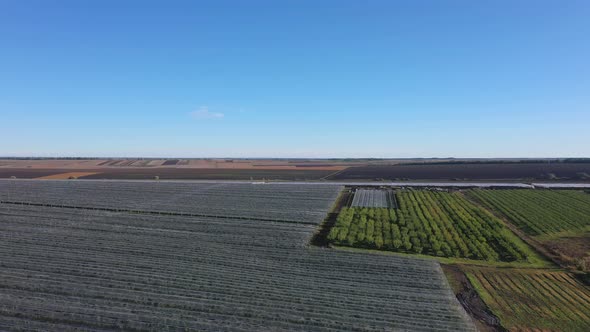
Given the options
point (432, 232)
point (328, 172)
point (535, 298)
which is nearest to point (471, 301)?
point (535, 298)

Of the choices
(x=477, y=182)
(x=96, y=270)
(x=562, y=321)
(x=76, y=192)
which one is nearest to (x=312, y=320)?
(x=562, y=321)

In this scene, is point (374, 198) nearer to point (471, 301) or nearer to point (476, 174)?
point (471, 301)

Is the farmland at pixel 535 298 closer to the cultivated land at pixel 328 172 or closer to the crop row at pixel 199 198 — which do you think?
the crop row at pixel 199 198

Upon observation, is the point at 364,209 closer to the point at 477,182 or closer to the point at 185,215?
the point at 185,215

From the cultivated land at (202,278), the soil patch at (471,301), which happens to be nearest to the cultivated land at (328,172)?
the cultivated land at (202,278)

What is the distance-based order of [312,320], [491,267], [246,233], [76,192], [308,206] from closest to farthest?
[312,320], [491,267], [246,233], [308,206], [76,192]

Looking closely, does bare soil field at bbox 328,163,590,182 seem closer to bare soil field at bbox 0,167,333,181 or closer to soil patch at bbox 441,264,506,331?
bare soil field at bbox 0,167,333,181
